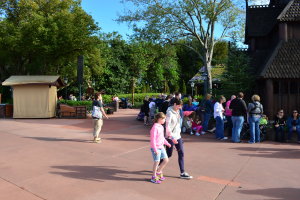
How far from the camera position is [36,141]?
973 centimetres

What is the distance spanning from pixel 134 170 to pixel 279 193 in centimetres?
300

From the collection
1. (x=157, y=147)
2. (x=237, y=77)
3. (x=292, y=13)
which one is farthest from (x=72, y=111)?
(x=292, y=13)

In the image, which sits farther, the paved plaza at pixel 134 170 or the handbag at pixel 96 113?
the handbag at pixel 96 113

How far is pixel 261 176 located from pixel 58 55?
21826 millimetres

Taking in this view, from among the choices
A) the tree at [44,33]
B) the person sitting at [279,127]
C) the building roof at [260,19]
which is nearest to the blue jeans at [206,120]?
the person sitting at [279,127]

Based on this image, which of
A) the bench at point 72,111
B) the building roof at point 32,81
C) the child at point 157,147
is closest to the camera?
the child at point 157,147

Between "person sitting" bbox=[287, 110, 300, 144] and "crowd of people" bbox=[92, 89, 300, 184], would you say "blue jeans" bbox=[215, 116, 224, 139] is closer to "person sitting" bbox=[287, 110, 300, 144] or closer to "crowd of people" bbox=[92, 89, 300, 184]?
"crowd of people" bbox=[92, 89, 300, 184]

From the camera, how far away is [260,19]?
18.8 m

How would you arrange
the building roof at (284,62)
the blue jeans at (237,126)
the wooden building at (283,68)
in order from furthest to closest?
1. the wooden building at (283,68)
2. the building roof at (284,62)
3. the blue jeans at (237,126)

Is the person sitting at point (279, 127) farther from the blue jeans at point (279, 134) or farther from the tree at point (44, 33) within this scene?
the tree at point (44, 33)

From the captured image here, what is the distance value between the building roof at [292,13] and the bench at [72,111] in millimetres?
12260

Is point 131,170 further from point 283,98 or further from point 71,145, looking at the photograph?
point 283,98

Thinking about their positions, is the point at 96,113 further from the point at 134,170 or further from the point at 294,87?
the point at 294,87

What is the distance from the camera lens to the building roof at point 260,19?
715 inches
